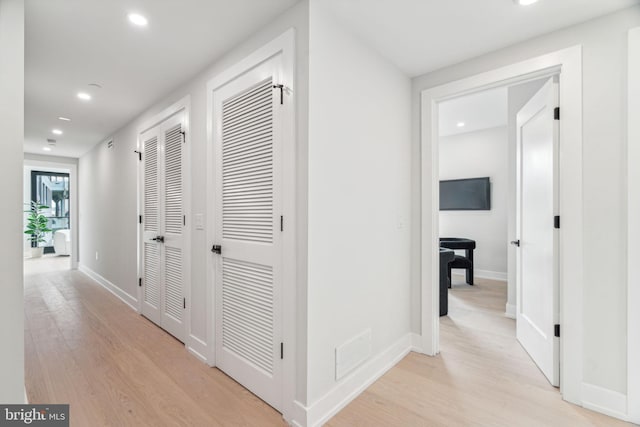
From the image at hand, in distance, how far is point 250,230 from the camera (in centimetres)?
202

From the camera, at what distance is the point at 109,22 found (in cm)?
191

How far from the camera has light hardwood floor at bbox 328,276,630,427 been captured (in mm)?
1741

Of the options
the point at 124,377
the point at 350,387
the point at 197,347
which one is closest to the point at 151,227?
the point at 197,347

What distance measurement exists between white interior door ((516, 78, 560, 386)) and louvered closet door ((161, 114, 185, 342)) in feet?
9.74

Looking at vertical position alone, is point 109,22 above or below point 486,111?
below

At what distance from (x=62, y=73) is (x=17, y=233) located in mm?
1842

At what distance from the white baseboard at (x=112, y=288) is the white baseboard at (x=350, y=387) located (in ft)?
9.77

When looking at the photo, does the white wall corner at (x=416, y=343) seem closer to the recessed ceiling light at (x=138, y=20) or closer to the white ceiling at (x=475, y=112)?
the white ceiling at (x=475, y=112)

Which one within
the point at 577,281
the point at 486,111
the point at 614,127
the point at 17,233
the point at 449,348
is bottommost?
the point at 449,348

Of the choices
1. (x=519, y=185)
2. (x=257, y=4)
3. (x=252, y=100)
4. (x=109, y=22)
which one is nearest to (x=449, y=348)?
(x=519, y=185)

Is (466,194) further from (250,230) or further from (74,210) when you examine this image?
(74,210)

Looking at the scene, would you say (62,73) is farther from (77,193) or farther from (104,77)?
(77,193)

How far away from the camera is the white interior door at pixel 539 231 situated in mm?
2041

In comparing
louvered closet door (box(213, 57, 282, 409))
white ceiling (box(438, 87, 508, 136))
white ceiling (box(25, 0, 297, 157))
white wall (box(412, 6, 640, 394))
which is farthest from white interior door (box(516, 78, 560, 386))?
white ceiling (box(25, 0, 297, 157))
